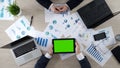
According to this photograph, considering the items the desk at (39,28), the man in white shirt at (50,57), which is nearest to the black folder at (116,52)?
the desk at (39,28)

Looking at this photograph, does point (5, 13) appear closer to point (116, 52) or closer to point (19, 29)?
point (19, 29)

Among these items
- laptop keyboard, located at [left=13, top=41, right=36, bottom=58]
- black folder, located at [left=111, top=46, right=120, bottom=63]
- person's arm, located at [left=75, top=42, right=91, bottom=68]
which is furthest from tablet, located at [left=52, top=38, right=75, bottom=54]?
black folder, located at [left=111, top=46, right=120, bottom=63]

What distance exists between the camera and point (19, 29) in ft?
6.09

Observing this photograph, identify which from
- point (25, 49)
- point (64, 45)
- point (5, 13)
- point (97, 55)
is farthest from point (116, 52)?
point (5, 13)

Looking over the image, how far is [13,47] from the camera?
5.89ft

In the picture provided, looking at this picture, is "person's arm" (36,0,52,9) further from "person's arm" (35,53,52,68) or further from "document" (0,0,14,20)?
"person's arm" (35,53,52,68)

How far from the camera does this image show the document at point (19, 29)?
185 cm

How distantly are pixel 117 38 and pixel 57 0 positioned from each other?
1.48 feet

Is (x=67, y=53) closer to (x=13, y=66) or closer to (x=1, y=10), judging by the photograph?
(x=13, y=66)

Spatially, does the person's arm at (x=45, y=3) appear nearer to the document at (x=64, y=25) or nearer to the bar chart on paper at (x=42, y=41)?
the document at (x=64, y=25)

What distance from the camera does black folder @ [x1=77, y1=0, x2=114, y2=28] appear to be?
1800mm

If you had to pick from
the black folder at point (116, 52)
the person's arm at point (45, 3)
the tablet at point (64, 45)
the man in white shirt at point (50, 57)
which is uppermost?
the person's arm at point (45, 3)

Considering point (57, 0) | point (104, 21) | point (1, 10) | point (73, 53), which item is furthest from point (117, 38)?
point (1, 10)

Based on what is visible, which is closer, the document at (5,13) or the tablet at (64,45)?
the tablet at (64,45)
